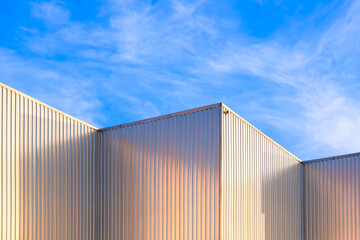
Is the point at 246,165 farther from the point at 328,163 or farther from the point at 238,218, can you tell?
the point at 328,163

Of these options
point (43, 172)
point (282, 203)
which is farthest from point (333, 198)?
point (43, 172)

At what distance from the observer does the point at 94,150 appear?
49.5 ft

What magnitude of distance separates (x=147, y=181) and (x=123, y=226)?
79.9 inches

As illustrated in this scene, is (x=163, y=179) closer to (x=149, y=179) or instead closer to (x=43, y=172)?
(x=149, y=179)

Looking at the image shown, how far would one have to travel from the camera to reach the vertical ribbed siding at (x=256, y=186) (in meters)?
12.3

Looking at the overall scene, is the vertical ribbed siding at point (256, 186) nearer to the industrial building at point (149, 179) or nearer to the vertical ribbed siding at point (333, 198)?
the industrial building at point (149, 179)

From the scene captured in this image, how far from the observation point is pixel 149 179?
13547 mm

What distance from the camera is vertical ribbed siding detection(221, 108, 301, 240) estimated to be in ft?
40.5

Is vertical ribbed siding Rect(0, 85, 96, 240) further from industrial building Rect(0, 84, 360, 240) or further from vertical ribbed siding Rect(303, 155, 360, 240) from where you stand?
vertical ribbed siding Rect(303, 155, 360, 240)

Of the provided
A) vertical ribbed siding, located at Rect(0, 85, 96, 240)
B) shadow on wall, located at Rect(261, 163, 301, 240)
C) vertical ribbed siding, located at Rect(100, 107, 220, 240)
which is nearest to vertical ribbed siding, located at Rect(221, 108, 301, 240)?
shadow on wall, located at Rect(261, 163, 301, 240)

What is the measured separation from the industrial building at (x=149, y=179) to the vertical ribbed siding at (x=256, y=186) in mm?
38

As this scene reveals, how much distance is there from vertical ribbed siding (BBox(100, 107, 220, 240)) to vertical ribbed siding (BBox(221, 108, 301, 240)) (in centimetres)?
51

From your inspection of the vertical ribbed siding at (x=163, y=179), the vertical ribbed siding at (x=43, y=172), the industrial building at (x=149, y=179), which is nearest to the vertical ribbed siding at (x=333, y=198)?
the industrial building at (x=149, y=179)

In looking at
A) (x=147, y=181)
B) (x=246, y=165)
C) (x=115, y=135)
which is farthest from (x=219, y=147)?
(x=115, y=135)
